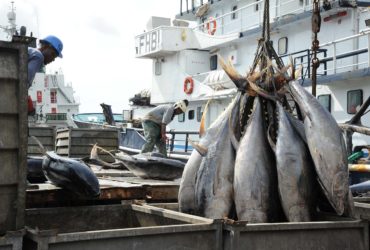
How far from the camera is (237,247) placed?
3.40m

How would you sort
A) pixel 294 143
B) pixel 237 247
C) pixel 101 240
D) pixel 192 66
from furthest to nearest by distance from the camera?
1. pixel 192 66
2. pixel 294 143
3. pixel 237 247
4. pixel 101 240

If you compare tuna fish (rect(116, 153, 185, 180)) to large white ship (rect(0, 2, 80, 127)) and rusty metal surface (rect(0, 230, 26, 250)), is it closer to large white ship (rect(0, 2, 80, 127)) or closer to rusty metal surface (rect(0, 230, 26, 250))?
rusty metal surface (rect(0, 230, 26, 250))

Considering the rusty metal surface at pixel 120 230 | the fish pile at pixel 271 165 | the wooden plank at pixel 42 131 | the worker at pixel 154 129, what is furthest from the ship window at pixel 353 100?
the rusty metal surface at pixel 120 230

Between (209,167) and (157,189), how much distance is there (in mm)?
931

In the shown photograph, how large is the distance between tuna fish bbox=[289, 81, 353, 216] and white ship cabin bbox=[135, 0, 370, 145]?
7.44m

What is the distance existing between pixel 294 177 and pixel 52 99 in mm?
31521

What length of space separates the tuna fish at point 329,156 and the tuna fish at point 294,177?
101 millimetres

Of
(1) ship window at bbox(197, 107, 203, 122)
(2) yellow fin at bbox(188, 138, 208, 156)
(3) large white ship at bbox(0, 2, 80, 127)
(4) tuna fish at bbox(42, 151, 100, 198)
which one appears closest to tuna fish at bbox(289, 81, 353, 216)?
(2) yellow fin at bbox(188, 138, 208, 156)

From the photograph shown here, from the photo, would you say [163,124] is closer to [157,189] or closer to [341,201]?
[157,189]

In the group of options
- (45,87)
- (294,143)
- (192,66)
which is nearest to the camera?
(294,143)

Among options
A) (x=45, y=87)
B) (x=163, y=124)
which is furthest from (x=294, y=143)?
(x=45, y=87)

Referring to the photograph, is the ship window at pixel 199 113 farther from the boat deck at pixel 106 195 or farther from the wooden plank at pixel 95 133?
the boat deck at pixel 106 195

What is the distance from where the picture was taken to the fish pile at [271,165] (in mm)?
4078

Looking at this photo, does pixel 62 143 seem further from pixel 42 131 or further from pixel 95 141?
pixel 95 141
